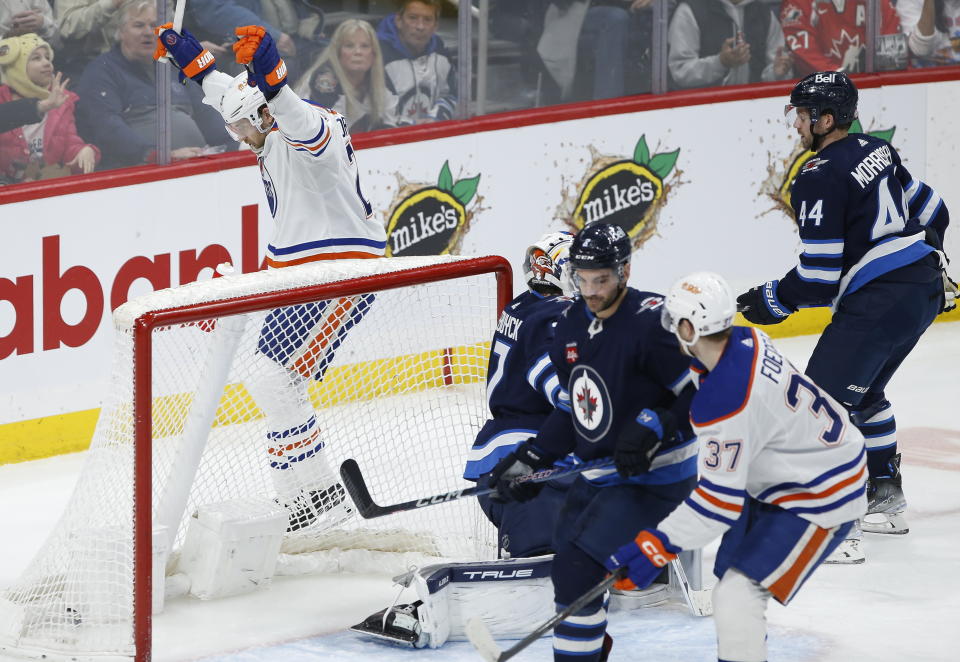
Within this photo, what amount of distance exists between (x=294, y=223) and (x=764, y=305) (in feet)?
4.51

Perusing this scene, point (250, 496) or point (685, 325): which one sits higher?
point (685, 325)

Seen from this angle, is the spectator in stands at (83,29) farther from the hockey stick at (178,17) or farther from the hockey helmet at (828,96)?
the hockey helmet at (828,96)

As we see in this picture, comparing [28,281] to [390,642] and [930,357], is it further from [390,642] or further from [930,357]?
[930,357]

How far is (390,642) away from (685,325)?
1.28m

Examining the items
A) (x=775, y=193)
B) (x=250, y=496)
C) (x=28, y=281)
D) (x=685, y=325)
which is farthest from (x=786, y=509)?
(x=775, y=193)

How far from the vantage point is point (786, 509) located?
3266mm

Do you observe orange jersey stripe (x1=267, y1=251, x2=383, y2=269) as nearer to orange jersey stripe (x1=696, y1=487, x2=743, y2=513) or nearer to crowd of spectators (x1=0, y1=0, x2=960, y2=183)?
crowd of spectators (x1=0, y1=0, x2=960, y2=183)

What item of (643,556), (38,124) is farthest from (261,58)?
(643,556)

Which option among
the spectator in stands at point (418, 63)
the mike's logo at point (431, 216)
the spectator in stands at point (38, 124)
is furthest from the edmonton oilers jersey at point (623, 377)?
the spectator in stands at point (418, 63)

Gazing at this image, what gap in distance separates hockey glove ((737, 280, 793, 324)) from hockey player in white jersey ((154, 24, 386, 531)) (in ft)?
3.53

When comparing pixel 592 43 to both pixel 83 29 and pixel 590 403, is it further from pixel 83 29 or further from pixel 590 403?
pixel 590 403

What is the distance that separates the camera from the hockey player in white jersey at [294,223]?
4461 mm

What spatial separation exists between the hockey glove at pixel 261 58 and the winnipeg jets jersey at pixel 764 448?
171cm

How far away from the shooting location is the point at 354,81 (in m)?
6.34
